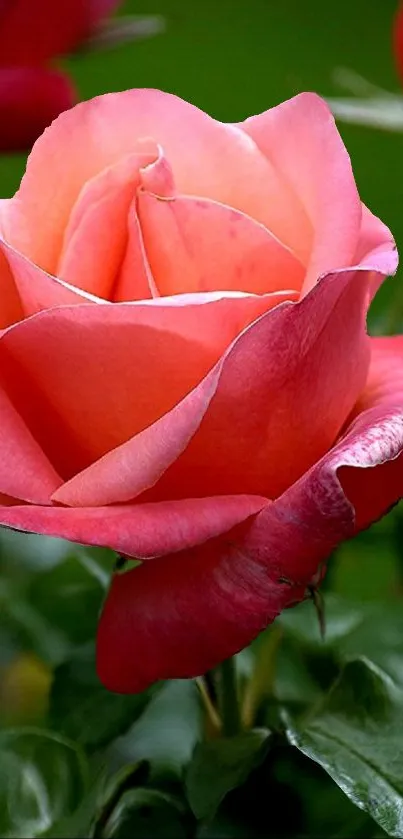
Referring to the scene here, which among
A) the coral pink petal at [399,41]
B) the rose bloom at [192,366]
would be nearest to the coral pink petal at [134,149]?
the rose bloom at [192,366]

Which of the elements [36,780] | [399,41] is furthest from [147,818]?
[399,41]

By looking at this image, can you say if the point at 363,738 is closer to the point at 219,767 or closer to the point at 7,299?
the point at 219,767

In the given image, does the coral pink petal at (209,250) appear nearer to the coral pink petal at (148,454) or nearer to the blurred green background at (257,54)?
the coral pink petal at (148,454)

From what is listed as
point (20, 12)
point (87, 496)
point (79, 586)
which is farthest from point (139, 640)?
point (20, 12)

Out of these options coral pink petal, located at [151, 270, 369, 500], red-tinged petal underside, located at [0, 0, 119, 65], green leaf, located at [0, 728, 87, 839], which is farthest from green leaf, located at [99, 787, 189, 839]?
red-tinged petal underside, located at [0, 0, 119, 65]

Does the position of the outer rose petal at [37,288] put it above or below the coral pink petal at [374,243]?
above

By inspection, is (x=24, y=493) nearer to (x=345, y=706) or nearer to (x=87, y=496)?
(x=87, y=496)
